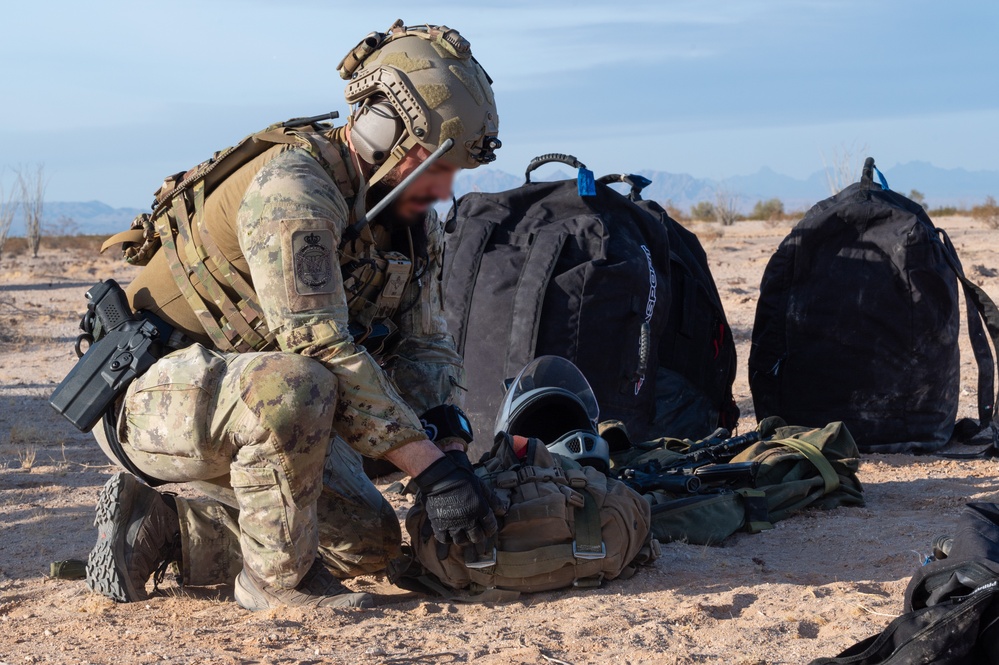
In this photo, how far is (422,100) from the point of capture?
3223 millimetres

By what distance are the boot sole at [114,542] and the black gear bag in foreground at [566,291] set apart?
1917mm

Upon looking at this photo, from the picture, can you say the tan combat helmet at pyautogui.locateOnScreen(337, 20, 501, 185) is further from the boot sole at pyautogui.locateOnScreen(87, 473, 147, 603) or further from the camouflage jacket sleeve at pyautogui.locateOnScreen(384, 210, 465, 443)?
the boot sole at pyautogui.locateOnScreen(87, 473, 147, 603)

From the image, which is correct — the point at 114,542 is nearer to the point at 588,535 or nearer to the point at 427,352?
the point at 427,352

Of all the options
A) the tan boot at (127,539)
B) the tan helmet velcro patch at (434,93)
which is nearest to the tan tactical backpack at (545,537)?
the tan boot at (127,539)

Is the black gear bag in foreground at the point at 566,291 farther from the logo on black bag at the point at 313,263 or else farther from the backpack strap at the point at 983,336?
the logo on black bag at the point at 313,263

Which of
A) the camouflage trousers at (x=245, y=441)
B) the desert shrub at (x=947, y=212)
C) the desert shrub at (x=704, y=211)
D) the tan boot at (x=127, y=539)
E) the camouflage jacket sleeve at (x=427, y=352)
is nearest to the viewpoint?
the camouflage trousers at (x=245, y=441)

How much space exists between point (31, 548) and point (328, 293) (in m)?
1.68

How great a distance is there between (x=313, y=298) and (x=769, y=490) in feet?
6.48

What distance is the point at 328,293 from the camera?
2.98 metres

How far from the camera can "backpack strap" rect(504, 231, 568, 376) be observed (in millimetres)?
4777

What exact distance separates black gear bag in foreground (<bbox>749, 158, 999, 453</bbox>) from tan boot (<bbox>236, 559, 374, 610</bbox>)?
9.50ft

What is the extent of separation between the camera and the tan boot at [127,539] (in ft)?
10.4

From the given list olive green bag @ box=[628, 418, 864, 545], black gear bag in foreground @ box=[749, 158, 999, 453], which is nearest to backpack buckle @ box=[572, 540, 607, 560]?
olive green bag @ box=[628, 418, 864, 545]

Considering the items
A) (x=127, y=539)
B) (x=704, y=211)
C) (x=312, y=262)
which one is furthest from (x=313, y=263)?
(x=704, y=211)
